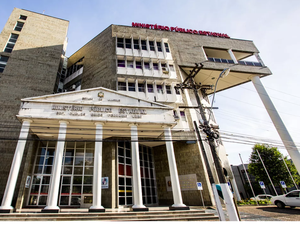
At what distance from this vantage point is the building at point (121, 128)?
13.5m

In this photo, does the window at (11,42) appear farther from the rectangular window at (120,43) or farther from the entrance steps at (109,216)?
the entrance steps at (109,216)

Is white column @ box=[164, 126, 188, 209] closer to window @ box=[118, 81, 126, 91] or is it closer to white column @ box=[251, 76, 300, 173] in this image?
window @ box=[118, 81, 126, 91]

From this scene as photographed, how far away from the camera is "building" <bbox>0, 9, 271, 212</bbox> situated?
1346cm

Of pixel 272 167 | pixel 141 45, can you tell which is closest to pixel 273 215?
pixel 272 167

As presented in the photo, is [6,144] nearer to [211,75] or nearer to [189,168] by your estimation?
[189,168]

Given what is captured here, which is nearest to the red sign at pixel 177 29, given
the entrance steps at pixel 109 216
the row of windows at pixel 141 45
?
the row of windows at pixel 141 45

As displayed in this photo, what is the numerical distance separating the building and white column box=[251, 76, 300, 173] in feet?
8.49

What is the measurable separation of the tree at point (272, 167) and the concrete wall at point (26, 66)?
3404 cm

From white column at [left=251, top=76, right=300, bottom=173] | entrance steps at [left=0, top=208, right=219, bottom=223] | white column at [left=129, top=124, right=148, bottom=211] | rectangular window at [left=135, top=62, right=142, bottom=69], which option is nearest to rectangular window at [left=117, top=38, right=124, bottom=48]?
rectangular window at [left=135, top=62, right=142, bottom=69]

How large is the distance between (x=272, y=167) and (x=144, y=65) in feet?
88.3

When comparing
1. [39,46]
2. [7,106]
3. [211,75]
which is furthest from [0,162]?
[211,75]

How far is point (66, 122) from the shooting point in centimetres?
1373

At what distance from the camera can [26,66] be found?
22422 millimetres

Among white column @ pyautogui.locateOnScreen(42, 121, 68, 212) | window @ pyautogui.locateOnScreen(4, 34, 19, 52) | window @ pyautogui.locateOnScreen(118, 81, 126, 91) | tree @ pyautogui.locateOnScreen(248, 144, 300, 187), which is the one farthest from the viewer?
tree @ pyautogui.locateOnScreen(248, 144, 300, 187)
